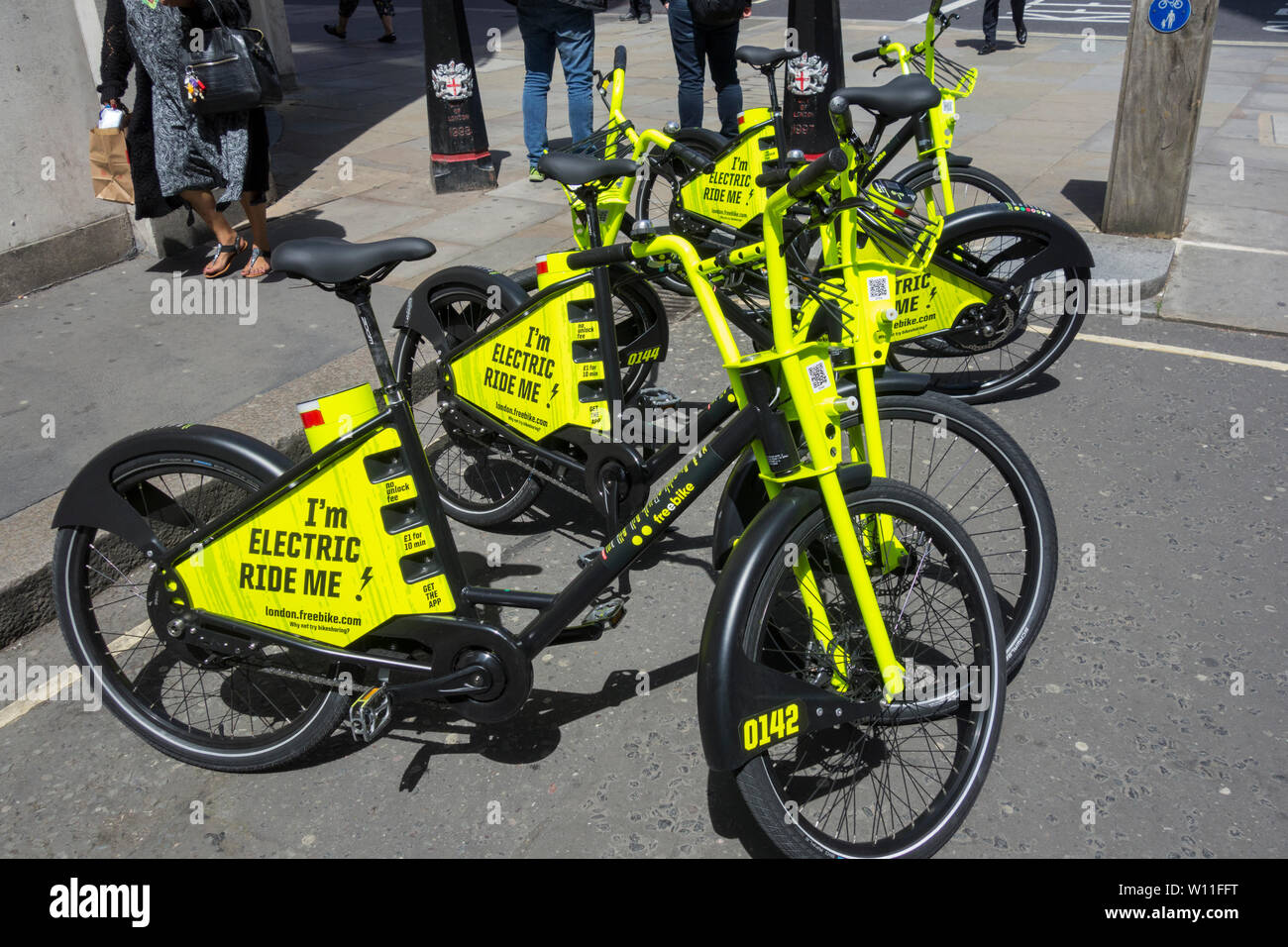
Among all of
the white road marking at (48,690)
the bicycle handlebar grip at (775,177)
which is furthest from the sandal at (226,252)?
the bicycle handlebar grip at (775,177)

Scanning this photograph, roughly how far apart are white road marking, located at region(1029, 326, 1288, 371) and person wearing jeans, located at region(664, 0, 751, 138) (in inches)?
129

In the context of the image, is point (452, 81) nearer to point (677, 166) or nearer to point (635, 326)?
point (677, 166)

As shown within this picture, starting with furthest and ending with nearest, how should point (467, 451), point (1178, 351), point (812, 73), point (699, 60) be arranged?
1. point (699, 60)
2. point (812, 73)
3. point (1178, 351)
4. point (467, 451)

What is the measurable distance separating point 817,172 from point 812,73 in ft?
17.9

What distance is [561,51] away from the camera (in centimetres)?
748

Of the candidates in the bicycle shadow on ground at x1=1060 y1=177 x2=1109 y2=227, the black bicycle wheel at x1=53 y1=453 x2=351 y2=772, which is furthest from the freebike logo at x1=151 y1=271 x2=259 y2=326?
the bicycle shadow on ground at x1=1060 y1=177 x2=1109 y2=227

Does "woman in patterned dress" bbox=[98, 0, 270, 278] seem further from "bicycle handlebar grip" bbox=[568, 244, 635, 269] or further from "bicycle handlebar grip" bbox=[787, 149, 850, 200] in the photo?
"bicycle handlebar grip" bbox=[787, 149, 850, 200]

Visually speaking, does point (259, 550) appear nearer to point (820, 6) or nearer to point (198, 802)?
point (198, 802)

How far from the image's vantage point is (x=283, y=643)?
295cm

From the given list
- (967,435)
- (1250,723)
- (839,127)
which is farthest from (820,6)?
(1250,723)

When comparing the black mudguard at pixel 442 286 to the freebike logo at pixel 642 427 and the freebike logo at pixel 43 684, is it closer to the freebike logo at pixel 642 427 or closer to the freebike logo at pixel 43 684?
the freebike logo at pixel 642 427

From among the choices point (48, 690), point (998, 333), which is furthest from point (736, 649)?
point (998, 333)
